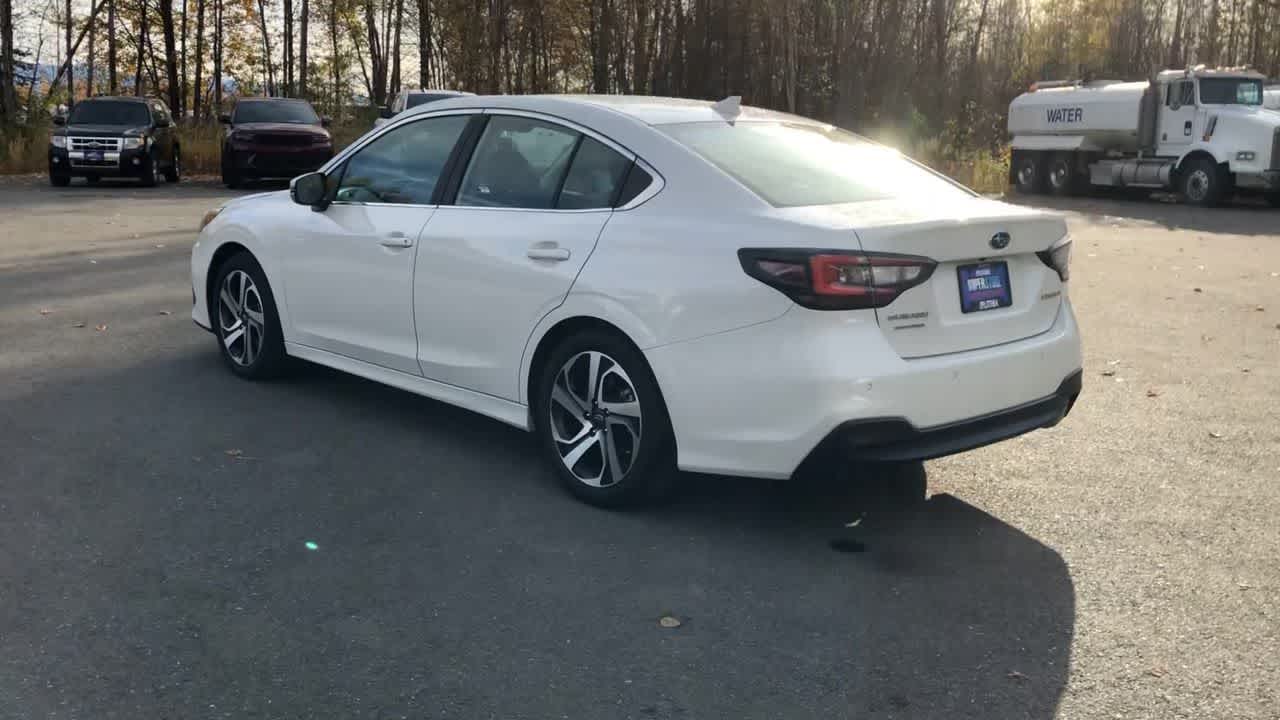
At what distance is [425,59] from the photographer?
44.8 meters

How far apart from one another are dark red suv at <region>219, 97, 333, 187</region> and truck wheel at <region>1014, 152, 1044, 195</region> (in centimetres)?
1502

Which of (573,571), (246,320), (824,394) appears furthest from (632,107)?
(246,320)

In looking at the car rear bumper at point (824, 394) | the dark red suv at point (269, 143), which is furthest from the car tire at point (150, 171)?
the car rear bumper at point (824, 394)

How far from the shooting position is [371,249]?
6.24 metres

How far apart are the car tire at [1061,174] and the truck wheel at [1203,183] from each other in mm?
3258

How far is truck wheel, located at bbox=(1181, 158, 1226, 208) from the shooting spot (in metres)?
23.9

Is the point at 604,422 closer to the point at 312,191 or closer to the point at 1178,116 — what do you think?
the point at 312,191

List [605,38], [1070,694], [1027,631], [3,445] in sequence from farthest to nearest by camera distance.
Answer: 1. [605,38]
2. [3,445]
3. [1027,631]
4. [1070,694]

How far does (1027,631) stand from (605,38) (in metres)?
37.5

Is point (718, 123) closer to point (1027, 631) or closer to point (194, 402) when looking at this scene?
point (1027, 631)

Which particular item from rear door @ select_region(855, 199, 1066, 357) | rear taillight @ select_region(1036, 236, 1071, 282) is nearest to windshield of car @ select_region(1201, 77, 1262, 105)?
rear taillight @ select_region(1036, 236, 1071, 282)

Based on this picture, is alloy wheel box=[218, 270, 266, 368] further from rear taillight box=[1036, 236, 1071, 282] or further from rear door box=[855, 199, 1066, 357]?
rear taillight box=[1036, 236, 1071, 282]

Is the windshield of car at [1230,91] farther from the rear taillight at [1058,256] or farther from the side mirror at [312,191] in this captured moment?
the side mirror at [312,191]

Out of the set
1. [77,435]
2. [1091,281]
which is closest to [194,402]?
[77,435]
